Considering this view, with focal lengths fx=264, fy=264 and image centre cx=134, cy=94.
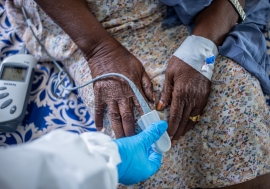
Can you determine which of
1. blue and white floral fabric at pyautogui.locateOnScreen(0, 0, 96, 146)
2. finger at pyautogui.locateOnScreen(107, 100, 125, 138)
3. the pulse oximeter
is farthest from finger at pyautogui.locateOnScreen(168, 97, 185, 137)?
the pulse oximeter

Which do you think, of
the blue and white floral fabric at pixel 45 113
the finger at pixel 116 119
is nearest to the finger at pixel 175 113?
the finger at pixel 116 119

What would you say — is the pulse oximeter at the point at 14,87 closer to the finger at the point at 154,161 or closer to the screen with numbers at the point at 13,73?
the screen with numbers at the point at 13,73

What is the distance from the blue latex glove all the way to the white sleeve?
150 mm

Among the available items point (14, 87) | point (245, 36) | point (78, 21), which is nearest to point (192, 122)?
point (245, 36)

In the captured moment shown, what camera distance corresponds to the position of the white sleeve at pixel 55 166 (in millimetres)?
304

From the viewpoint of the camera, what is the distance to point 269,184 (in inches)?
26.7

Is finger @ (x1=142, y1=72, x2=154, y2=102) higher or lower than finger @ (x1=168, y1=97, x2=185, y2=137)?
above

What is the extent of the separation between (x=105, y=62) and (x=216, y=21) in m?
0.30

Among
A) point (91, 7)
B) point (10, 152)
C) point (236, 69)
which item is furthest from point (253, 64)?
point (10, 152)

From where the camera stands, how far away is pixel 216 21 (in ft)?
2.17

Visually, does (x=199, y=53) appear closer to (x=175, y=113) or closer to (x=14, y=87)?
(x=175, y=113)

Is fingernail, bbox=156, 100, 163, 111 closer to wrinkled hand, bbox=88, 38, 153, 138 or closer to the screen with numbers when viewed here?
wrinkled hand, bbox=88, 38, 153, 138

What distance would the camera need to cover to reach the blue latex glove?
1.67 feet

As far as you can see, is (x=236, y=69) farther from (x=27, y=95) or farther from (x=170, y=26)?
(x=27, y=95)
